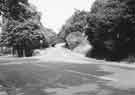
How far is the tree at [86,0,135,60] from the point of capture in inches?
902

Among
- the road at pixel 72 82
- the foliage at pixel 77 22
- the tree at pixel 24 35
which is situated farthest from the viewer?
the foliage at pixel 77 22

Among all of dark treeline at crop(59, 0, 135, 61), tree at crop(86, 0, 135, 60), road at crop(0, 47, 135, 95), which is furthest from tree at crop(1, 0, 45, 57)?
road at crop(0, 47, 135, 95)

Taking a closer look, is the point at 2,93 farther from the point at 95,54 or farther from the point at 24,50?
the point at 24,50

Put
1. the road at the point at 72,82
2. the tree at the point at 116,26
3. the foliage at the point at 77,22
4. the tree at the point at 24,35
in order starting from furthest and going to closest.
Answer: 1. the foliage at the point at 77,22
2. the tree at the point at 24,35
3. the tree at the point at 116,26
4. the road at the point at 72,82

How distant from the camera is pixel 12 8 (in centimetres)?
1105

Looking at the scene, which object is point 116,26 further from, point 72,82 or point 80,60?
point 72,82

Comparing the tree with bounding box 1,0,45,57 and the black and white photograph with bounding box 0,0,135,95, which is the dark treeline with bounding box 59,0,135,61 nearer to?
the black and white photograph with bounding box 0,0,135,95

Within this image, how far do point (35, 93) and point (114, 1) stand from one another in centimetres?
2097

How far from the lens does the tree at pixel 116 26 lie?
22.9m

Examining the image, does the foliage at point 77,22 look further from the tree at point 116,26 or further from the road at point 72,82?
the road at point 72,82

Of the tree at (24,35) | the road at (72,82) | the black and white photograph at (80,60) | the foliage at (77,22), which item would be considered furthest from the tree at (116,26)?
the foliage at (77,22)

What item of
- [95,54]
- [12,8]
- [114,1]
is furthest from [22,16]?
[95,54]

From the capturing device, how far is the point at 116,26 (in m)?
24.7

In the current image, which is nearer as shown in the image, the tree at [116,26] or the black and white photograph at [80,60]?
the black and white photograph at [80,60]
